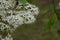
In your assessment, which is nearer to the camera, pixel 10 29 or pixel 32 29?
pixel 10 29

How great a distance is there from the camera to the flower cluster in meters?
1.60

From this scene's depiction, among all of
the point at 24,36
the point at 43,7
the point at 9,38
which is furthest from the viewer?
the point at 43,7

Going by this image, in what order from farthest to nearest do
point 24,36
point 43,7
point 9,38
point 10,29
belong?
1. point 43,7
2. point 24,36
3. point 9,38
4. point 10,29

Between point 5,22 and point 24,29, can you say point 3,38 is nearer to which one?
point 5,22

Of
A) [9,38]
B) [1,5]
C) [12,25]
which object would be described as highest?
[1,5]

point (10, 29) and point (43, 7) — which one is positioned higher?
point (10, 29)

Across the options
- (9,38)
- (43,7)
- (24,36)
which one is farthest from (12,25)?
(43,7)

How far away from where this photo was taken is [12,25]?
1595mm

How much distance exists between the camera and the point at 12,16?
163 cm

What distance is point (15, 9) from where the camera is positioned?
5.56ft

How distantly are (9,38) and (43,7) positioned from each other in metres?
4.30

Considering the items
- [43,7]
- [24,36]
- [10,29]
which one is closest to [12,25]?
[10,29]

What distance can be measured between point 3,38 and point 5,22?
0.35ft

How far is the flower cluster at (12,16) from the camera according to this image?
1596 mm
